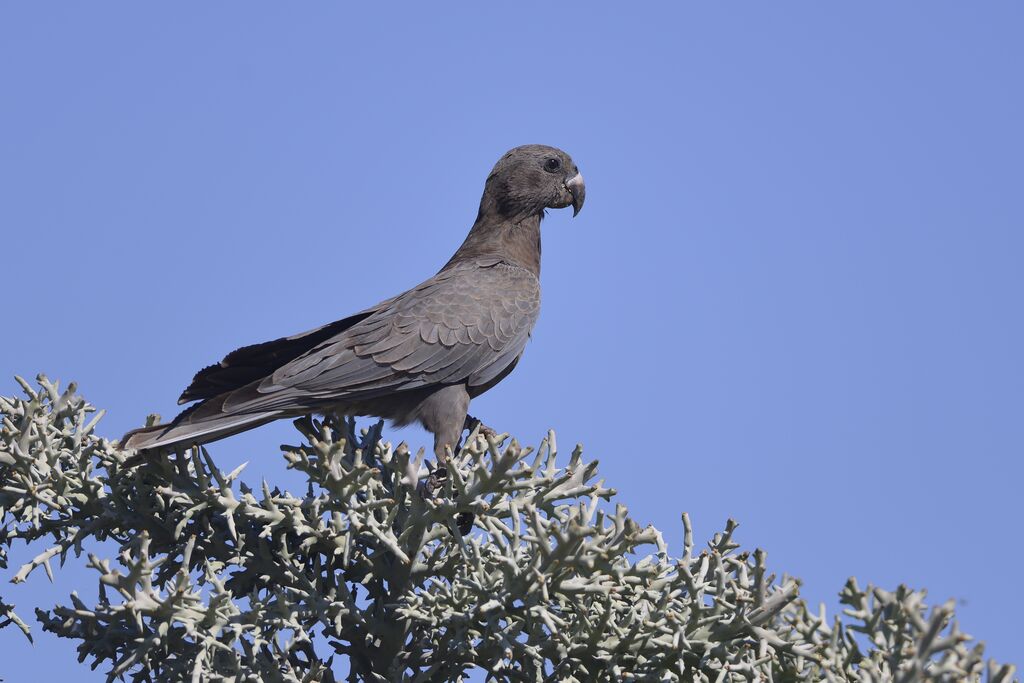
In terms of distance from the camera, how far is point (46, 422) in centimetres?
403

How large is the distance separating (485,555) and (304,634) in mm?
714

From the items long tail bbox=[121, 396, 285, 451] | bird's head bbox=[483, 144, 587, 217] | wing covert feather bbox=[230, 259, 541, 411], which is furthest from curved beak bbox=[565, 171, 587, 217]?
long tail bbox=[121, 396, 285, 451]

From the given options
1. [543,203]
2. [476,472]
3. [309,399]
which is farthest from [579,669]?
[543,203]

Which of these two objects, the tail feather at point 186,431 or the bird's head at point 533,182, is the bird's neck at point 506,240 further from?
the tail feather at point 186,431

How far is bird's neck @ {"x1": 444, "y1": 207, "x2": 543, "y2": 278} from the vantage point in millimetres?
6551

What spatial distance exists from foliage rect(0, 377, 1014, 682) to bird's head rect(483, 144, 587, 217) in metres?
2.97

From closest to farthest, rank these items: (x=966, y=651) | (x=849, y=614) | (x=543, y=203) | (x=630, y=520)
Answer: (x=966, y=651), (x=849, y=614), (x=630, y=520), (x=543, y=203)

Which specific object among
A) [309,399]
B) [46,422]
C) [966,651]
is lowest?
[966,651]

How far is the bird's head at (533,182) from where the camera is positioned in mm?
6801

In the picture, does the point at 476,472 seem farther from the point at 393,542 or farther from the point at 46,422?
the point at 46,422

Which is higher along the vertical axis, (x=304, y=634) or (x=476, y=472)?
(x=476, y=472)

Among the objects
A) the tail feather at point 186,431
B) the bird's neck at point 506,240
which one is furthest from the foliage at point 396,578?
the bird's neck at point 506,240

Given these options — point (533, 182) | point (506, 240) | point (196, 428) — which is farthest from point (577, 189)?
point (196, 428)

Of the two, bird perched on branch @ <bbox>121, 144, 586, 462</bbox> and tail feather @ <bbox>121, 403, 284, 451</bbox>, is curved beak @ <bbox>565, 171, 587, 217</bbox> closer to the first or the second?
bird perched on branch @ <bbox>121, 144, 586, 462</bbox>
